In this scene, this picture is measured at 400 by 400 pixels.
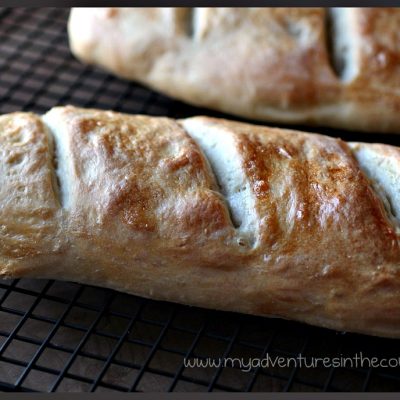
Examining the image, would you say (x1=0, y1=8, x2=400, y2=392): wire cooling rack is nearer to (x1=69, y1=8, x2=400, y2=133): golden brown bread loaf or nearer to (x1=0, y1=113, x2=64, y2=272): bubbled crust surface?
(x1=0, y1=113, x2=64, y2=272): bubbled crust surface

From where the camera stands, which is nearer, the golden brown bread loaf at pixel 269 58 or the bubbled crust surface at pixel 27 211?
the bubbled crust surface at pixel 27 211

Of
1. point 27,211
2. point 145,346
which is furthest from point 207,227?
point 27,211

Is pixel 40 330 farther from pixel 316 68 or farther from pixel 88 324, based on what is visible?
pixel 316 68

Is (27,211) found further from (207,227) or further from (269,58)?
(269,58)

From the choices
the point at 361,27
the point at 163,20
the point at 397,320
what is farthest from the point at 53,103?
the point at 397,320

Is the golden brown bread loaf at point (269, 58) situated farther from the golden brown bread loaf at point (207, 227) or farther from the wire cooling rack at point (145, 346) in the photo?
the wire cooling rack at point (145, 346)

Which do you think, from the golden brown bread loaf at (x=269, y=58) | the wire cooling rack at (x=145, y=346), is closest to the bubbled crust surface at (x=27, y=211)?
the wire cooling rack at (x=145, y=346)
